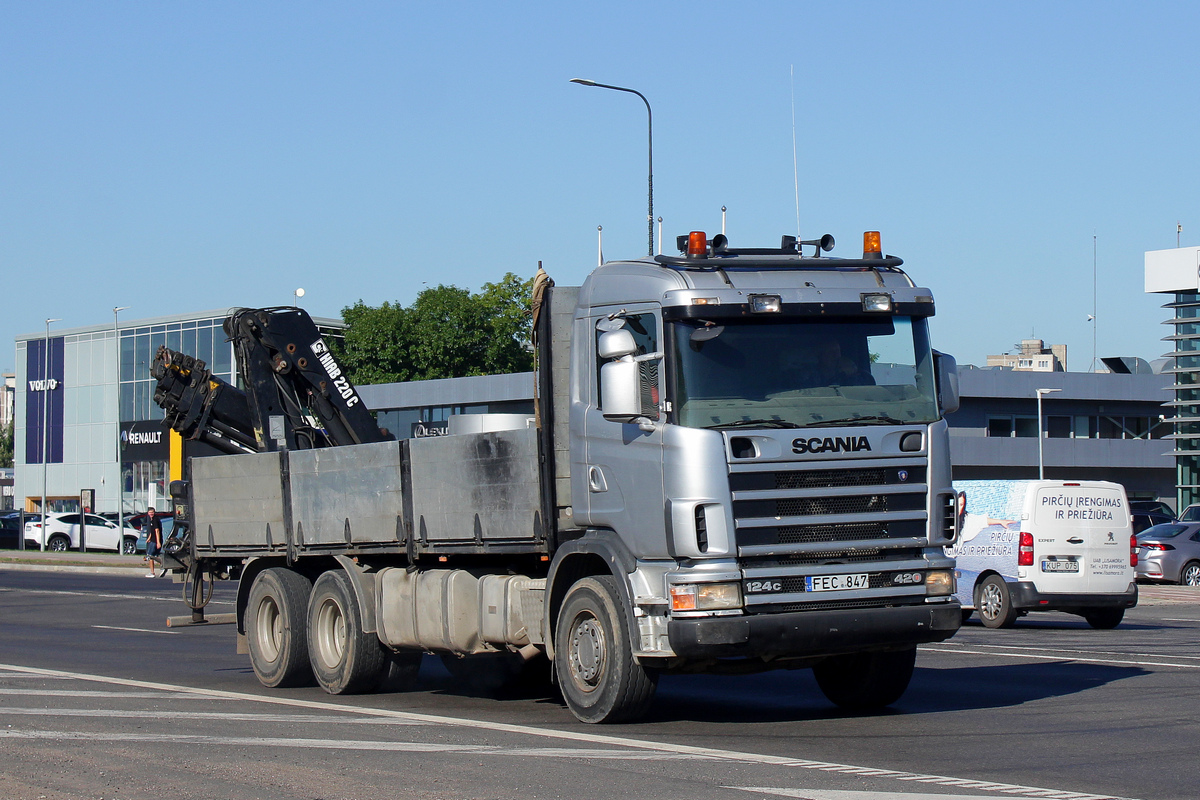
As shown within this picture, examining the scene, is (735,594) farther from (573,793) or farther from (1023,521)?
(1023,521)

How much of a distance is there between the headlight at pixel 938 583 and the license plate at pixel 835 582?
49cm

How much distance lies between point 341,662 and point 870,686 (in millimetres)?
4656

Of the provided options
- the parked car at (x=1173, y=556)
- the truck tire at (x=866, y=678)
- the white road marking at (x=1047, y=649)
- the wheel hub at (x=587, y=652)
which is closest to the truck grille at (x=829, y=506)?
the wheel hub at (x=587, y=652)

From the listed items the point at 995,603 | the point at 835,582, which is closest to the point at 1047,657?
the point at 995,603

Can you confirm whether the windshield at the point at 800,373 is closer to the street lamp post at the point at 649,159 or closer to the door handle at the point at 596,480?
the door handle at the point at 596,480

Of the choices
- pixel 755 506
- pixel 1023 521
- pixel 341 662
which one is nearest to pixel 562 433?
pixel 755 506

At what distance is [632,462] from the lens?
9.69 meters

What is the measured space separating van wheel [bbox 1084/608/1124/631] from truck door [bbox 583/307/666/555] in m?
11.9

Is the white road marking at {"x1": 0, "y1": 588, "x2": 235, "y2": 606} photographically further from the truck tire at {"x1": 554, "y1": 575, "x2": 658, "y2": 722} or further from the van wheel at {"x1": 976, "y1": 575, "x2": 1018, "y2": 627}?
the truck tire at {"x1": 554, "y1": 575, "x2": 658, "y2": 722}

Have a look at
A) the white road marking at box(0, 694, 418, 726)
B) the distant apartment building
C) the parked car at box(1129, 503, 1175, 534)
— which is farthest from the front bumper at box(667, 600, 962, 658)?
the distant apartment building

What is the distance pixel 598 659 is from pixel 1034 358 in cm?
7712

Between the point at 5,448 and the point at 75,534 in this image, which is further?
the point at 5,448

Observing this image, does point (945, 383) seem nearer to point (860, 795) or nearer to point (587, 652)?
point (587, 652)

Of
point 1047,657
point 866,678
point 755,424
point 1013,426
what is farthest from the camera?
point 1013,426
